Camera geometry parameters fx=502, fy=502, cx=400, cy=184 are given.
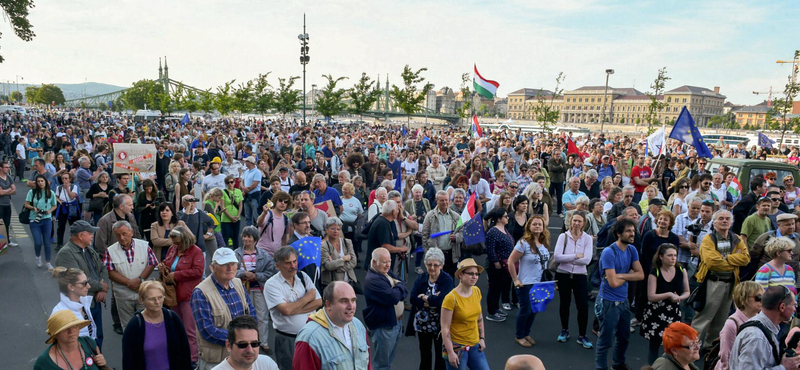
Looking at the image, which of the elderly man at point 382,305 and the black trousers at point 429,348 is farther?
the black trousers at point 429,348

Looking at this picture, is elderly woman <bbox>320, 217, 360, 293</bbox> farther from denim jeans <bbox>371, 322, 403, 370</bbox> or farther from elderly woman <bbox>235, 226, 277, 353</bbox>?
denim jeans <bbox>371, 322, 403, 370</bbox>

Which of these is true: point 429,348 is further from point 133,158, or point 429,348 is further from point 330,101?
point 330,101

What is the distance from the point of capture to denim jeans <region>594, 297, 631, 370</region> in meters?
5.21

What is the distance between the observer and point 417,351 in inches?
231

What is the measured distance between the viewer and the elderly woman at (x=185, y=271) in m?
4.94

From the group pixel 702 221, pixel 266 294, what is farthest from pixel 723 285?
pixel 266 294

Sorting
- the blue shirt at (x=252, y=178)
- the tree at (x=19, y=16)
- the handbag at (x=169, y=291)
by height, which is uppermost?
the tree at (x=19, y=16)

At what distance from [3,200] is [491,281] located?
28.2 ft

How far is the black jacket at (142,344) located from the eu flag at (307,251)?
4.65 feet

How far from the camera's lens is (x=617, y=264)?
5.30 metres

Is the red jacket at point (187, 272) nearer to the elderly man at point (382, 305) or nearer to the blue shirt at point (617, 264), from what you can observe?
the elderly man at point (382, 305)

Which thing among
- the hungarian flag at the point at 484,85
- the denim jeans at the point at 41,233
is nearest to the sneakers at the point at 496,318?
the denim jeans at the point at 41,233

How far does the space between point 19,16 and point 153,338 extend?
2169 cm

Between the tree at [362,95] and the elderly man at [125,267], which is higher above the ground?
the tree at [362,95]
